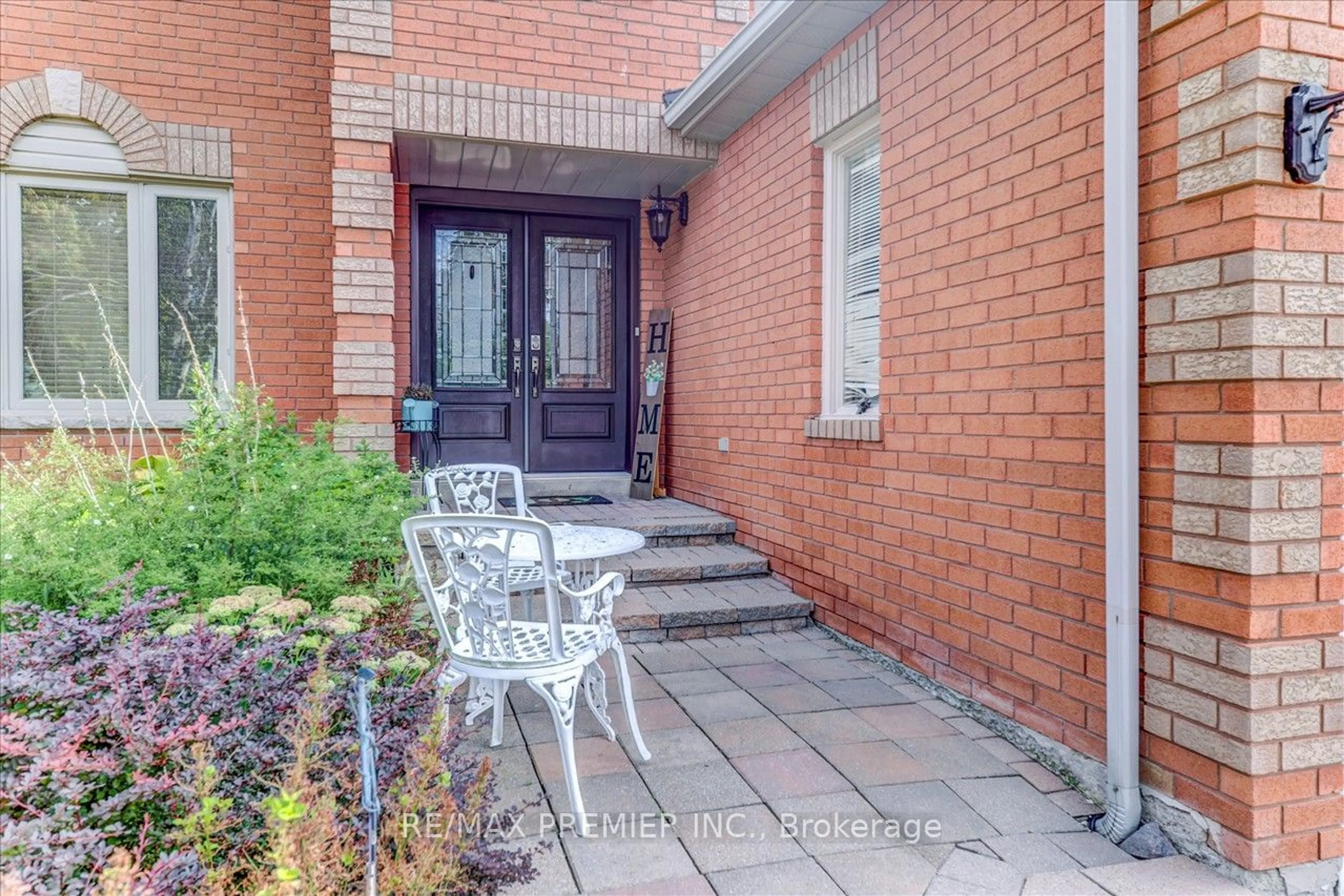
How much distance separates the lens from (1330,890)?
1.96 m

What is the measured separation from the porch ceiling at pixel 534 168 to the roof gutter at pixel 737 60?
369mm

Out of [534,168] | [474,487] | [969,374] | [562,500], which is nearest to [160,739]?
[474,487]

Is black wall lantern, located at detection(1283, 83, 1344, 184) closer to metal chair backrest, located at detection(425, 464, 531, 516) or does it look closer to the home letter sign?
metal chair backrest, located at detection(425, 464, 531, 516)

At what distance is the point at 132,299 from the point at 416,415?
2004 mm

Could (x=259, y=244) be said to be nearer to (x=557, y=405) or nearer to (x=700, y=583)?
(x=557, y=405)

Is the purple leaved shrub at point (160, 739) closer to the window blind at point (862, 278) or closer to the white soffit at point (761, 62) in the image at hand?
the window blind at point (862, 278)

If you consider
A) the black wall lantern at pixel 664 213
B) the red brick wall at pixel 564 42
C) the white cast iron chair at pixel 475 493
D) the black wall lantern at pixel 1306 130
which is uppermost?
the red brick wall at pixel 564 42

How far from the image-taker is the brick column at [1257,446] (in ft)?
6.20

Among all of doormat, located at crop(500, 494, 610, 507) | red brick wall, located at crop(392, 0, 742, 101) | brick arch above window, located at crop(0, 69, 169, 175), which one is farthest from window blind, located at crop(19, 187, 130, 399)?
doormat, located at crop(500, 494, 610, 507)

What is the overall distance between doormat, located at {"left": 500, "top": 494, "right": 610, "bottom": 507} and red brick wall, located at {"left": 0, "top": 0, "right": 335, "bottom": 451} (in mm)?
1464

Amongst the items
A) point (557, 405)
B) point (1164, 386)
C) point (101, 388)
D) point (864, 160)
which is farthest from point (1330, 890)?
point (101, 388)

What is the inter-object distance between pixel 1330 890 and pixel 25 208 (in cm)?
692

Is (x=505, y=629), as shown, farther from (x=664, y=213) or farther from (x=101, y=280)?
(x=101, y=280)

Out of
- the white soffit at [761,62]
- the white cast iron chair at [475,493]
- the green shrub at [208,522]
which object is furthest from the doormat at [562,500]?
the white soffit at [761,62]
